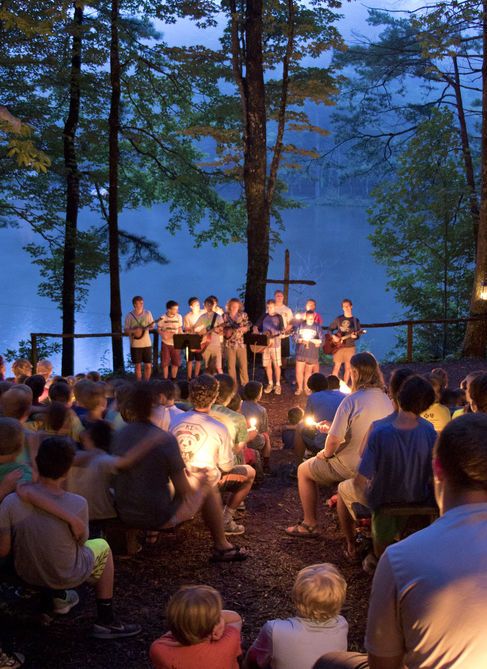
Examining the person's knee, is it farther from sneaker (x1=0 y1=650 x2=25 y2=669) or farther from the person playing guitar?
the person playing guitar

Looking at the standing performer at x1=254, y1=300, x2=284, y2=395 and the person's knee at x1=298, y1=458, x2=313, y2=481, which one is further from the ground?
the standing performer at x1=254, y1=300, x2=284, y2=395

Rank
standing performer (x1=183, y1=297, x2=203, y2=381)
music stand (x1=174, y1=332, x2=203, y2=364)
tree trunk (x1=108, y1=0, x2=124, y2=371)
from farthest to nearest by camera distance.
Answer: tree trunk (x1=108, y1=0, x2=124, y2=371) < standing performer (x1=183, y1=297, x2=203, y2=381) < music stand (x1=174, y1=332, x2=203, y2=364)

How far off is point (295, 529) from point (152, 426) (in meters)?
1.69

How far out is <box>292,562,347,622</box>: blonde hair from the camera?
111 inches

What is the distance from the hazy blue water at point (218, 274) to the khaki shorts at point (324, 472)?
234 ft

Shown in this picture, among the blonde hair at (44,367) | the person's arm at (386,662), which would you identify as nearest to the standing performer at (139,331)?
the blonde hair at (44,367)

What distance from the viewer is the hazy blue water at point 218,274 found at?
300ft

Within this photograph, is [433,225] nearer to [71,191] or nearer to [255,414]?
[71,191]

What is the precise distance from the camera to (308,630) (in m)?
2.84

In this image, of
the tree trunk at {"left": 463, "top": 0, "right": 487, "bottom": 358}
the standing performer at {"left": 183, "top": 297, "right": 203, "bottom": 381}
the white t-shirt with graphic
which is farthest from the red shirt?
the tree trunk at {"left": 463, "top": 0, "right": 487, "bottom": 358}

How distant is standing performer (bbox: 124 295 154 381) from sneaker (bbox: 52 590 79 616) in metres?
8.52

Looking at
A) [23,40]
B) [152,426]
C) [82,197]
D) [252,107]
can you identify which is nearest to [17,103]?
[23,40]

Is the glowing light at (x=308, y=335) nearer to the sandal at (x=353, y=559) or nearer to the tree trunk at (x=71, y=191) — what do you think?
the sandal at (x=353, y=559)

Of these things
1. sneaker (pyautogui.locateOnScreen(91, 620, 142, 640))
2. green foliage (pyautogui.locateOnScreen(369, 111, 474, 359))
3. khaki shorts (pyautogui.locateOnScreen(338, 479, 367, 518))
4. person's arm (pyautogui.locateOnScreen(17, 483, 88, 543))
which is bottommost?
sneaker (pyautogui.locateOnScreen(91, 620, 142, 640))
